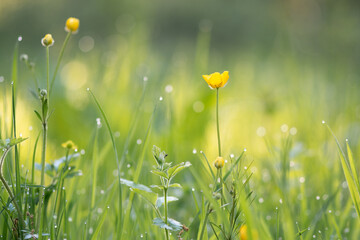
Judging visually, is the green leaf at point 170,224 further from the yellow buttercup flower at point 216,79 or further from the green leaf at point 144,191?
the yellow buttercup flower at point 216,79

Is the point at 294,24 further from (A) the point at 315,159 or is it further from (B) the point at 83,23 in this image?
(A) the point at 315,159

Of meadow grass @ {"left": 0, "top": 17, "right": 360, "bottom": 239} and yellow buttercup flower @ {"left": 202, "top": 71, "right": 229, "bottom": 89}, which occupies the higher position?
yellow buttercup flower @ {"left": 202, "top": 71, "right": 229, "bottom": 89}

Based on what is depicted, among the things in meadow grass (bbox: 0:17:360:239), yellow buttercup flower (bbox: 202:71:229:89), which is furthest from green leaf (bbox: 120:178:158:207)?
yellow buttercup flower (bbox: 202:71:229:89)

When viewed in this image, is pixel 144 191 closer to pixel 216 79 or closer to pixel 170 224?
pixel 170 224

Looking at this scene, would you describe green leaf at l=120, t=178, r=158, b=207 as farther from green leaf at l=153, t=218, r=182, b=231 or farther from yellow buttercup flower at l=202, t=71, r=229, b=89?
yellow buttercup flower at l=202, t=71, r=229, b=89

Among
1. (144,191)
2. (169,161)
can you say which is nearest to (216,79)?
(144,191)

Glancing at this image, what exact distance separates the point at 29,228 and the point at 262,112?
151 cm

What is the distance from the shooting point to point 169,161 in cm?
127

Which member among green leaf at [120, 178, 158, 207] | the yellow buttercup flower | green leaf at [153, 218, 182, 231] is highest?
the yellow buttercup flower

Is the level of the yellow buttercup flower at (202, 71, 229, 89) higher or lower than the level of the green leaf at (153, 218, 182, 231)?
higher

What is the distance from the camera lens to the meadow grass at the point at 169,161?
0.72 m

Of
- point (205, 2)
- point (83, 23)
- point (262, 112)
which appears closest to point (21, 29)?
point (83, 23)

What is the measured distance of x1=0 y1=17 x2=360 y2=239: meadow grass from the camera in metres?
0.72

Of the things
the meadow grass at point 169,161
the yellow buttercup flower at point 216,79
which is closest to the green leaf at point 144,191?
the meadow grass at point 169,161
